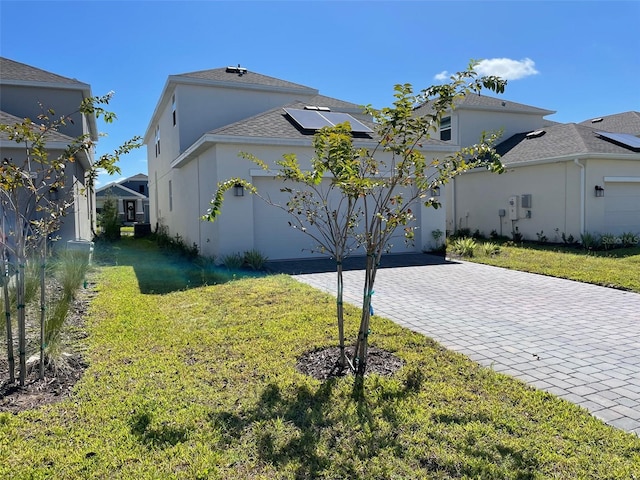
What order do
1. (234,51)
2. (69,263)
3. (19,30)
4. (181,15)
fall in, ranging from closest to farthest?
1. (69,263)
2. (181,15)
3. (19,30)
4. (234,51)

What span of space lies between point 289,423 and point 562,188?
48.6 feet

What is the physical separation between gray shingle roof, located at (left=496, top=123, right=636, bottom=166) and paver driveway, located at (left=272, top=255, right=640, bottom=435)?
7.18 m

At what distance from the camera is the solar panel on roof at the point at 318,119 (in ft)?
41.3

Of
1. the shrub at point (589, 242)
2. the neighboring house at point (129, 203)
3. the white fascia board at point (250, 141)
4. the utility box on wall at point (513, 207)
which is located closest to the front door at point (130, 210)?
the neighboring house at point (129, 203)

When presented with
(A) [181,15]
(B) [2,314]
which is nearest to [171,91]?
(A) [181,15]

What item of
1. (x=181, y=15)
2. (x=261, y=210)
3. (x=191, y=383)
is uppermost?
(x=181, y=15)

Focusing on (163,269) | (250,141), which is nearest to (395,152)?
(250,141)

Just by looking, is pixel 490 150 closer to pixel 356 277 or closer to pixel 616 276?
pixel 356 277

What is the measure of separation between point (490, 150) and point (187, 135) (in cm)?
1357

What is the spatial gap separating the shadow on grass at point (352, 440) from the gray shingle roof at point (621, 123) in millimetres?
23909

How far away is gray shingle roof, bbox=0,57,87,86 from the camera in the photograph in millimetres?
14797

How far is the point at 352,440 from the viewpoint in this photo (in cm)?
317

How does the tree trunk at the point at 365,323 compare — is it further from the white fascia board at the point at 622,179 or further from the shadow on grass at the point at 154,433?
the white fascia board at the point at 622,179

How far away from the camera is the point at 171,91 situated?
16781mm
